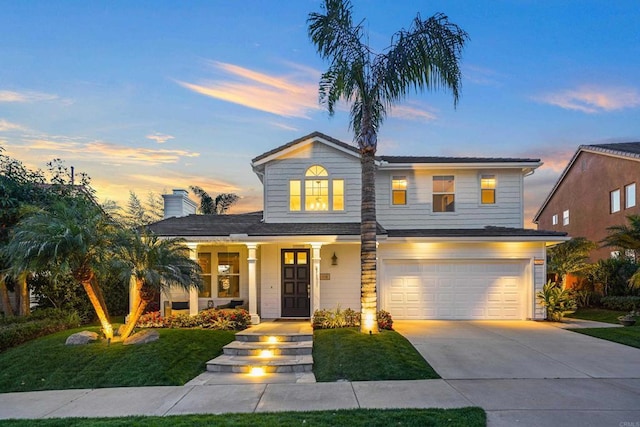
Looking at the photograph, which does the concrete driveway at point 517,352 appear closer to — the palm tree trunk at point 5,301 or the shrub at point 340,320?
the shrub at point 340,320

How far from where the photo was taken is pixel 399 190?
47.5ft

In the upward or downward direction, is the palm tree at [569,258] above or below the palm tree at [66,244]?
below

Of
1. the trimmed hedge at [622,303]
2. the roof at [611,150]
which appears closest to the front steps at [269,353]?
the trimmed hedge at [622,303]

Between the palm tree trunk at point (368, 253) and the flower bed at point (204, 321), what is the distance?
12.5ft

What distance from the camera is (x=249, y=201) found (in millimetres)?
33625

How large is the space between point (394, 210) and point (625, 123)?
533 inches

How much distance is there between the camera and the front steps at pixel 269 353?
26.1ft

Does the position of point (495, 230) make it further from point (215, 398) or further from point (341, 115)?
point (215, 398)

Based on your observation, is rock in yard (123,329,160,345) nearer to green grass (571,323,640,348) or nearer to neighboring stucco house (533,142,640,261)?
green grass (571,323,640,348)

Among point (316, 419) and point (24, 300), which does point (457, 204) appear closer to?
point (316, 419)

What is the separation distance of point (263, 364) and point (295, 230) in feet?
16.7

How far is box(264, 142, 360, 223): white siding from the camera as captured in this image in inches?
531

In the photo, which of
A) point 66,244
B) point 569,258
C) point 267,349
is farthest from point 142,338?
point 569,258

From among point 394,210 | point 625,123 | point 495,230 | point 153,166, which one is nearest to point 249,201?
point 153,166
